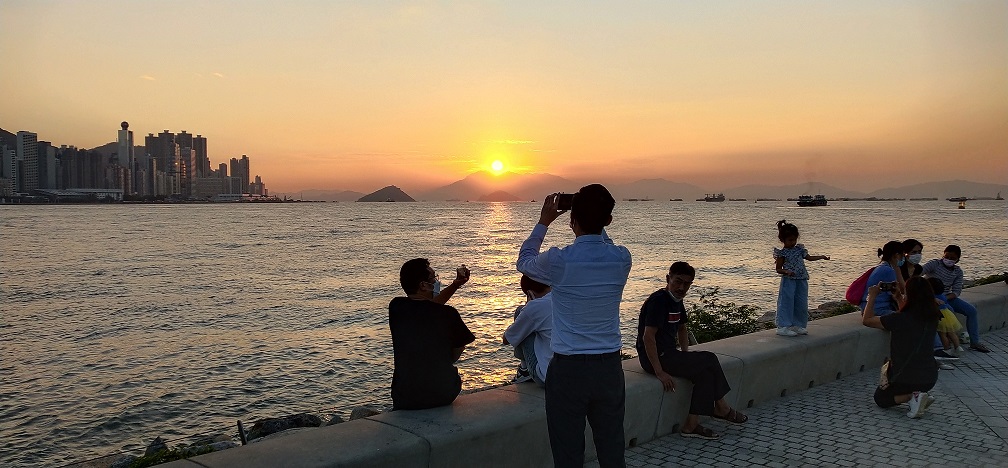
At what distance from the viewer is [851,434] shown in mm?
6520

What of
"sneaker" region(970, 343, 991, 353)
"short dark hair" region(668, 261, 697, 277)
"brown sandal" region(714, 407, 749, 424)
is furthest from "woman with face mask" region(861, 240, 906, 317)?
"short dark hair" region(668, 261, 697, 277)

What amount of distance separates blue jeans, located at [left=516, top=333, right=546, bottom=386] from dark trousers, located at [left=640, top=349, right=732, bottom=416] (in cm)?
117

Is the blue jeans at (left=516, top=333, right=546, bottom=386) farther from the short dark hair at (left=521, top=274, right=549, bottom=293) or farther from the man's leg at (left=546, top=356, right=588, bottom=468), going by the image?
the man's leg at (left=546, top=356, right=588, bottom=468)

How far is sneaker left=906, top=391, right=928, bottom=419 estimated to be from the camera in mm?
6980

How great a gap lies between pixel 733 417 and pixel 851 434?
1059 millimetres

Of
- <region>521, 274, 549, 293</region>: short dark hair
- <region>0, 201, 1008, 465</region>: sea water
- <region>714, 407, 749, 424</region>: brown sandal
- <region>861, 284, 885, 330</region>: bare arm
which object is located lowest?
<region>0, 201, 1008, 465</region>: sea water

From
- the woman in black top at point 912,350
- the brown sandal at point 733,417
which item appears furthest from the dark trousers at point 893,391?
the brown sandal at point 733,417

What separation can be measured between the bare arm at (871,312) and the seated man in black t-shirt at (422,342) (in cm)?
620

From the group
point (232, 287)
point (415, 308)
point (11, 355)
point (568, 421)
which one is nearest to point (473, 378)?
point (415, 308)

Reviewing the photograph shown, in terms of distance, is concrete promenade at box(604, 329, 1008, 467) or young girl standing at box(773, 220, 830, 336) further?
young girl standing at box(773, 220, 830, 336)

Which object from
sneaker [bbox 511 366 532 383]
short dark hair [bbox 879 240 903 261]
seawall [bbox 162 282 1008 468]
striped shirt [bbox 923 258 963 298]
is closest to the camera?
seawall [bbox 162 282 1008 468]

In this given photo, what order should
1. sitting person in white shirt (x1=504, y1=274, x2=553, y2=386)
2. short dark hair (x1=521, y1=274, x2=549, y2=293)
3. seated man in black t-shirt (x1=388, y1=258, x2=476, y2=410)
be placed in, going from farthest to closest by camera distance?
Answer: short dark hair (x1=521, y1=274, x2=549, y2=293)
sitting person in white shirt (x1=504, y1=274, x2=553, y2=386)
seated man in black t-shirt (x1=388, y1=258, x2=476, y2=410)

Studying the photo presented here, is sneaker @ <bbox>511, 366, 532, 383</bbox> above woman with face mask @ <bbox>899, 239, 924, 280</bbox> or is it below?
below

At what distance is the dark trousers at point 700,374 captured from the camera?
643 cm
